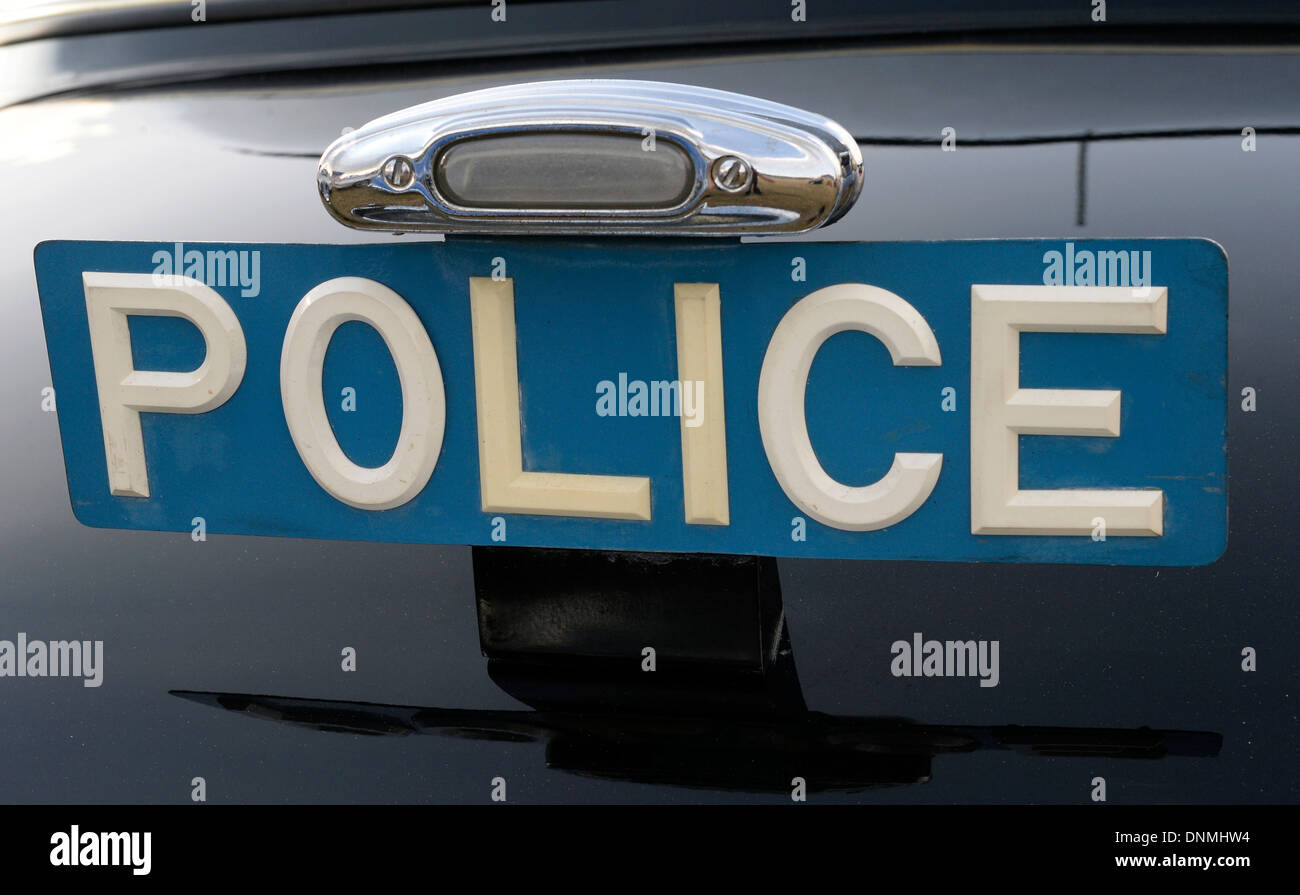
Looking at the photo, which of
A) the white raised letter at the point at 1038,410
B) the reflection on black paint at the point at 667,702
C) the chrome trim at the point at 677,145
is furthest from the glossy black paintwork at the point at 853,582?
the chrome trim at the point at 677,145

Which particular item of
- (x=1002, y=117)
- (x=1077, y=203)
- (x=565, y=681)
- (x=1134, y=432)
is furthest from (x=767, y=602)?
(x=1002, y=117)

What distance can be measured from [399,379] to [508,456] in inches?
4.2

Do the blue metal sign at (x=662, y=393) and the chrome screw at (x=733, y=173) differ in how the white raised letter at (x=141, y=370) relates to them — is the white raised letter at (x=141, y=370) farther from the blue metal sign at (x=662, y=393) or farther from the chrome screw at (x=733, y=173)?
the chrome screw at (x=733, y=173)

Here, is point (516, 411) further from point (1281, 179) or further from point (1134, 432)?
point (1281, 179)

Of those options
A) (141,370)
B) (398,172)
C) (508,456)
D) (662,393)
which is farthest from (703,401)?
(141,370)

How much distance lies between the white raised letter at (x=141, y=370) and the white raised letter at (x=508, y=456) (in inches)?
7.9

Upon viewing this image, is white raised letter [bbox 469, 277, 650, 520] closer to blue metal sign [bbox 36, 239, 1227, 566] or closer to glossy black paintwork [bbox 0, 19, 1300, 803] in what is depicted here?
blue metal sign [bbox 36, 239, 1227, 566]

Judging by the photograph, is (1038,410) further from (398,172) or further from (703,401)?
(398,172)

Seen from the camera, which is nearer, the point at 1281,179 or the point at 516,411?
the point at 516,411

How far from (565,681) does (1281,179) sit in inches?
31.1

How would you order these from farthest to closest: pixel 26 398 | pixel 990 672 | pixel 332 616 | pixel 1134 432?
pixel 26 398, pixel 332 616, pixel 990 672, pixel 1134 432

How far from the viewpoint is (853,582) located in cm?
113

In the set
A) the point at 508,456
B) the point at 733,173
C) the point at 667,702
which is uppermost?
the point at 733,173
